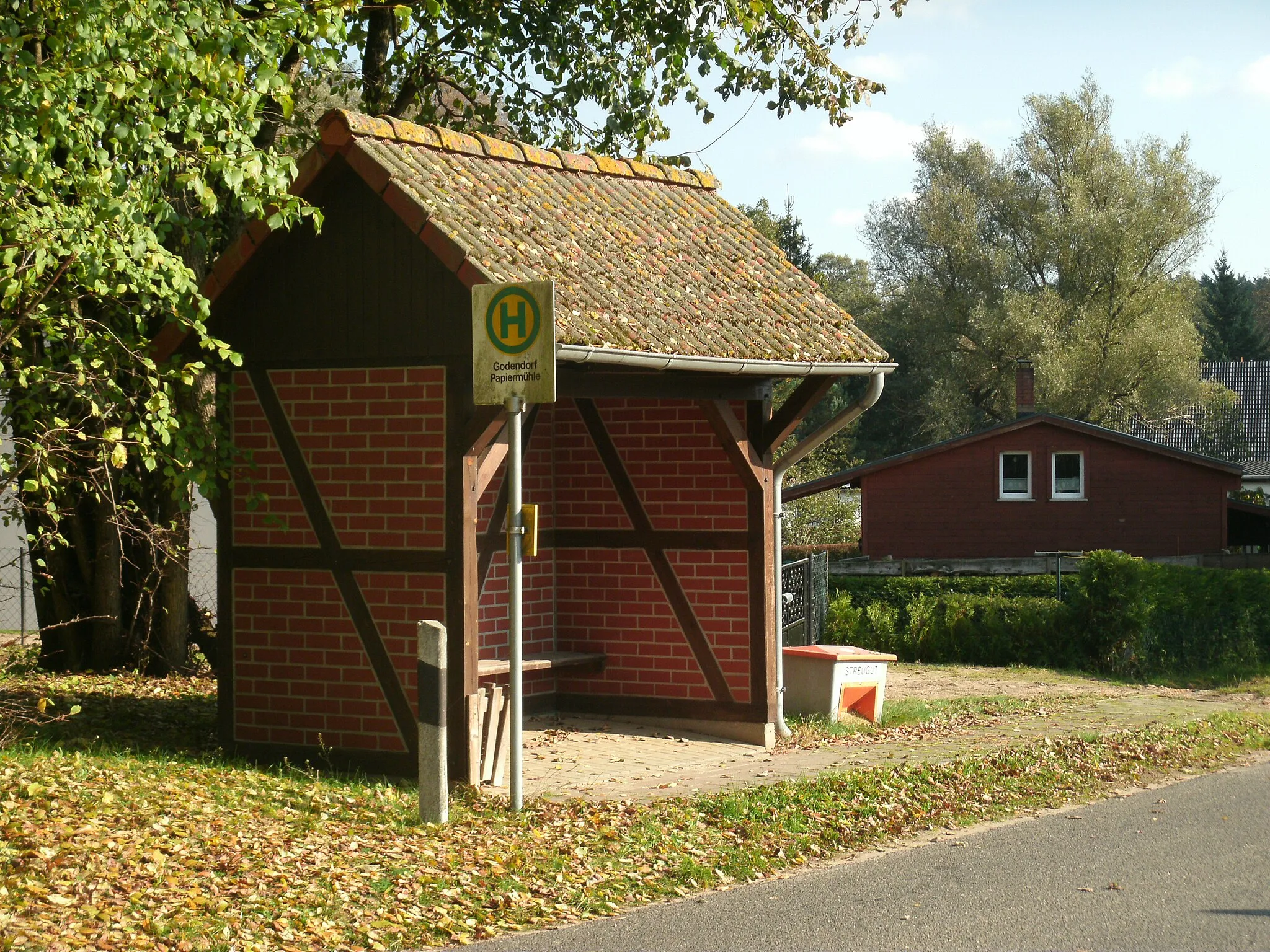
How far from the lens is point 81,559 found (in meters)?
13.7

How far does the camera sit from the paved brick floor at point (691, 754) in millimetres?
9625

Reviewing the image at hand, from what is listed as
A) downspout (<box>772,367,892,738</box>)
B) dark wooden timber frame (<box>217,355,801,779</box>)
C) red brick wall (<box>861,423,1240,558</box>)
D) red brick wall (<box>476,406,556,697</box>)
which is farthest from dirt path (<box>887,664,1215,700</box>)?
red brick wall (<box>861,423,1240,558</box>)

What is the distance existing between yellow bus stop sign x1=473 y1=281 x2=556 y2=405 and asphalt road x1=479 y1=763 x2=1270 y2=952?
3055 mm

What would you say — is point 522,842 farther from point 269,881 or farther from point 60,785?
point 60,785

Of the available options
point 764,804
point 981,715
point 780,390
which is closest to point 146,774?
point 764,804

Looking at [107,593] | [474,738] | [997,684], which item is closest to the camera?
[474,738]

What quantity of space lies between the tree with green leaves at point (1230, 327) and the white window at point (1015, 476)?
40.2m

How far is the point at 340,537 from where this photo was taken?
9977 millimetres

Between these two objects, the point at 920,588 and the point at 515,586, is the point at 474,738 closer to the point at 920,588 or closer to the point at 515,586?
the point at 515,586

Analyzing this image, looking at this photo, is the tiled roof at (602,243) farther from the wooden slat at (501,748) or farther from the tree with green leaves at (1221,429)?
the tree with green leaves at (1221,429)

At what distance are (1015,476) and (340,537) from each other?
27.8 metres

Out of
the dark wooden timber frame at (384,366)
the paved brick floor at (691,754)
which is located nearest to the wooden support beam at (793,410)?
the dark wooden timber frame at (384,366)

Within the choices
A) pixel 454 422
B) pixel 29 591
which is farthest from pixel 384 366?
pixel 29 591

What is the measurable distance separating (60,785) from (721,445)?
214 inches
